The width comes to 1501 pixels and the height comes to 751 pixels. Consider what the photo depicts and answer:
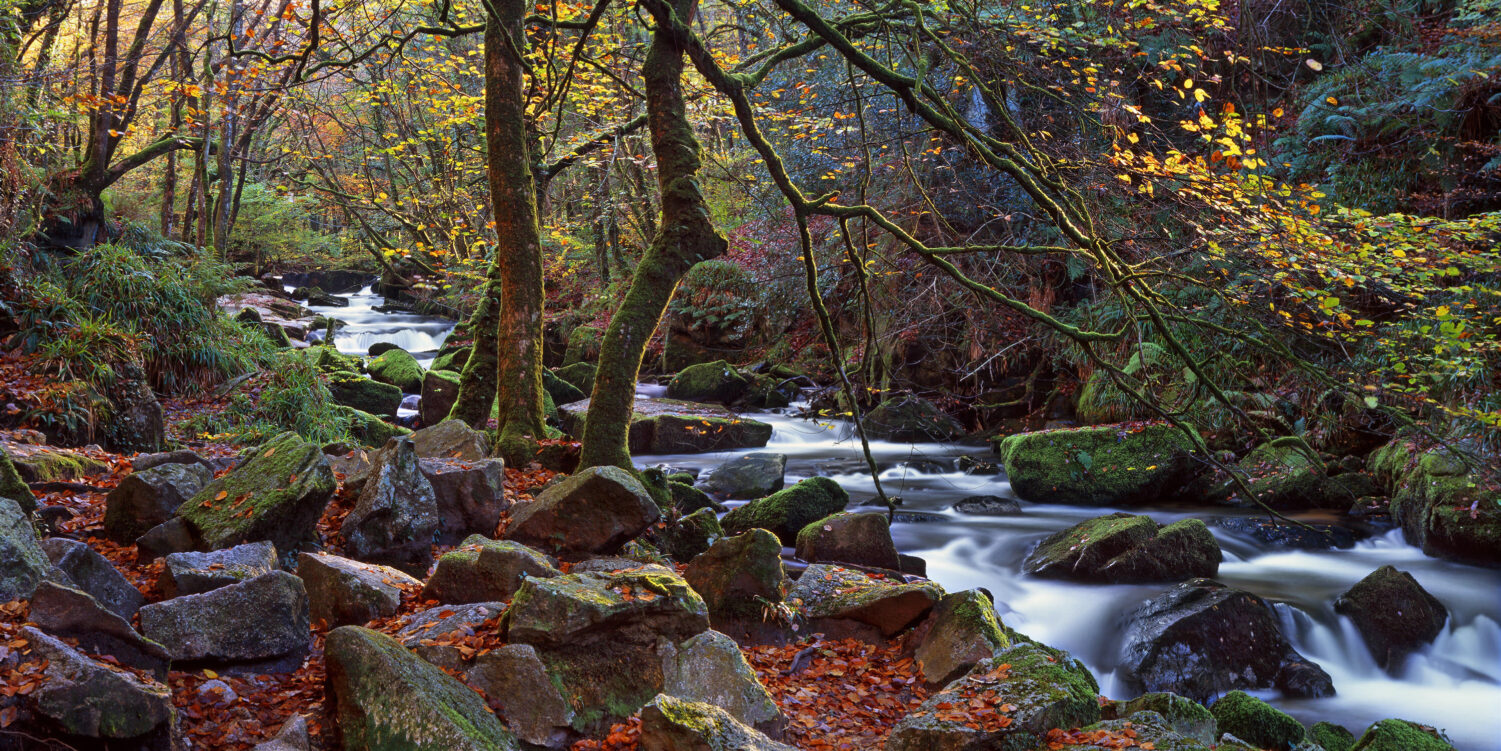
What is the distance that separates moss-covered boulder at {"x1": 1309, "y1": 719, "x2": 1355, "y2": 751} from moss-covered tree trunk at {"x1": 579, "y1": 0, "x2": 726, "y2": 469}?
4.65m

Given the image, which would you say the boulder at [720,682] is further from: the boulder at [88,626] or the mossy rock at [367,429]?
the mossy rock at [367,429]

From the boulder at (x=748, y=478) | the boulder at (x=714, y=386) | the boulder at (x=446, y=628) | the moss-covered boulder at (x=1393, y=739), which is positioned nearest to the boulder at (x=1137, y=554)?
Result: the moss-covered boulder at (x=1393, y=739)

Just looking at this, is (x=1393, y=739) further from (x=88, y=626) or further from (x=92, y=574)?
(x=92, y=574)

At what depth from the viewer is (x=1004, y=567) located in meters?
8.28

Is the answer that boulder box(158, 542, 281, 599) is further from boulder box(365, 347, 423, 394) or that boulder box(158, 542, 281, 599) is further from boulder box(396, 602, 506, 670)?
boulder box(365, 347, 423, 394)

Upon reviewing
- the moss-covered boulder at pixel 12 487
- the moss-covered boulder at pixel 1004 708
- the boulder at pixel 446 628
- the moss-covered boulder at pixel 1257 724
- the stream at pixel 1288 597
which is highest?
the moss-covered boulder at pixel 12 487

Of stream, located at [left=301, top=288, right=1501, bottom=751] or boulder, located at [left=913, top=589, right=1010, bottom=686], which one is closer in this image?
boulder, located at [left=913, top=589, right=1010, bottom=686]

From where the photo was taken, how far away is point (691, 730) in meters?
3.23

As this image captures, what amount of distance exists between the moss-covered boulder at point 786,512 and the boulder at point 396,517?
2836 millimetres

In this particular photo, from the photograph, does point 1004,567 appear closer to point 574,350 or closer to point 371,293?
point 574,350

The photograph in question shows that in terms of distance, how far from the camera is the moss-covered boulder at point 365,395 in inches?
494

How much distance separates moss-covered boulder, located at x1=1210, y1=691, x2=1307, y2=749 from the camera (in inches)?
180

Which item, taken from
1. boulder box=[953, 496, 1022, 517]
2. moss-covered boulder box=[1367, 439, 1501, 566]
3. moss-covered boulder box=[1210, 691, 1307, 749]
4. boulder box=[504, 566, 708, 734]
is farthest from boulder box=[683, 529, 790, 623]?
moss-covered boulder box=[1367, 439, 1501, 566]

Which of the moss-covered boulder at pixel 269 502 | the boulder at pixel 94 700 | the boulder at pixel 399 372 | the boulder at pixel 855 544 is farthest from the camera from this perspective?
the boulder at pixel 399 372
